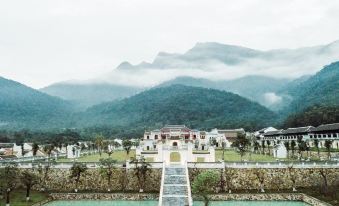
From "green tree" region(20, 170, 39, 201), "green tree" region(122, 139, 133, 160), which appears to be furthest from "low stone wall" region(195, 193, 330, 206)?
"green tree" region(122, 139, 133, 160)

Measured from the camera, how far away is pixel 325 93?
14362cm

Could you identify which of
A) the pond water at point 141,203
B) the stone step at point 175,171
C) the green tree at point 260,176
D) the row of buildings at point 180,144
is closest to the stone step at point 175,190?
the pond water at point 141,203

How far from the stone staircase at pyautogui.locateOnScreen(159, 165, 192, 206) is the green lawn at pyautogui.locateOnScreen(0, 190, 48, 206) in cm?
1236

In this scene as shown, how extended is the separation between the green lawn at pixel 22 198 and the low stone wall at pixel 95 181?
101 inches

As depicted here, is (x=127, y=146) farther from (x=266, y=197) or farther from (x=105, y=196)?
(x=266, y=197)

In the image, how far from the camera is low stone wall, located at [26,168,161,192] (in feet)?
173

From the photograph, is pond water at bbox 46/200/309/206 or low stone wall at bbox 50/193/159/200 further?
low stone wall at bbox 50/193/159/200

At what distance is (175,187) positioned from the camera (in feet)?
160

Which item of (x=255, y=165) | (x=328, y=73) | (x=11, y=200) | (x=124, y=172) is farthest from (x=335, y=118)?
(x=328, y=73)

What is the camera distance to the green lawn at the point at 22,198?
45.5 m

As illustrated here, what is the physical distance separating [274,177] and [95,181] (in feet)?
64.5

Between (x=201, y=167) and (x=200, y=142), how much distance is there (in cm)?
5278

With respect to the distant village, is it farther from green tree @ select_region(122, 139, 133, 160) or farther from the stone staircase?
the stone staircase

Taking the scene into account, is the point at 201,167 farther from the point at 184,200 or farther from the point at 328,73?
the point at 328,73
